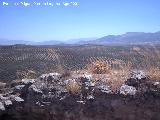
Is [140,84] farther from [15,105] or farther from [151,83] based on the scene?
[15,105]

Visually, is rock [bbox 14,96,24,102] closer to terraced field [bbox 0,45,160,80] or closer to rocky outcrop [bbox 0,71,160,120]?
rocky outcrop [bbox 0,71,160,120]

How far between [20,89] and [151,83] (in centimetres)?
333

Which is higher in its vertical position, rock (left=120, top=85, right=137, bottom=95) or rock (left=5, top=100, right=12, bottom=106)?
rock (left=120, top=85, right=137, bottom=95)

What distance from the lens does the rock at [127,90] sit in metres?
6.52

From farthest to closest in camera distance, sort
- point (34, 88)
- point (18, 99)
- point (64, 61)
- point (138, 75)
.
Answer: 1. point (64, 61)
2. point (34, 88)
3. point (18, 99)
4. point (138, 75)

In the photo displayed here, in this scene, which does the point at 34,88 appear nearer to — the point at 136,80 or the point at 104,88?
the point at 104,88

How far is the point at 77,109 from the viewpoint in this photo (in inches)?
264

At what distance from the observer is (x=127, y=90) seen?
6605mm

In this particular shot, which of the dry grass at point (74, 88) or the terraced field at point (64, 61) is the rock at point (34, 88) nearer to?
the dry grass at point (74, 88)

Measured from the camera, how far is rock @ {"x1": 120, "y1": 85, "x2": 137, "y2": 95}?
652 centimetres

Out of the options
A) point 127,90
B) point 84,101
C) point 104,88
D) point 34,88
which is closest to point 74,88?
point 84,101

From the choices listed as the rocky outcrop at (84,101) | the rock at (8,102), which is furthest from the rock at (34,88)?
the rock at (8,102)

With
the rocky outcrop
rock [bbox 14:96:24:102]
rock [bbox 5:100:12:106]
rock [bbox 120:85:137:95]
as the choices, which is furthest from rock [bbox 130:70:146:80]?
rock [bbox 5:100:12:106]

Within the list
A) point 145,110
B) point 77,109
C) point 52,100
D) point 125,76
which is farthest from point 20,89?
point 145,110
